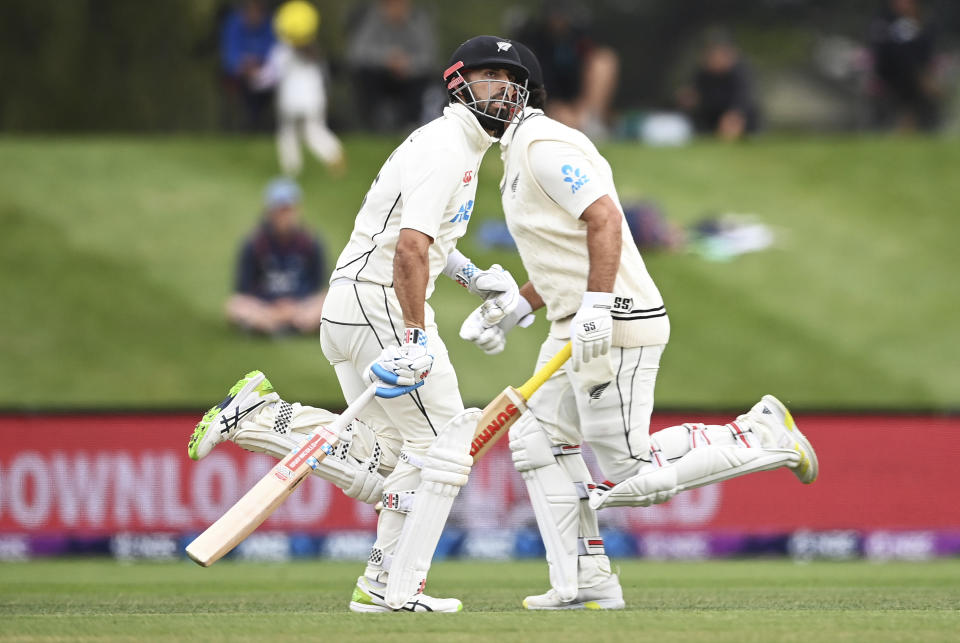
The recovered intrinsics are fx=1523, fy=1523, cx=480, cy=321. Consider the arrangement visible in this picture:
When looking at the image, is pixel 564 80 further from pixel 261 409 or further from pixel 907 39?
pixel 261 409

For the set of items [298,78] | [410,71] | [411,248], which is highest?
[410,71]

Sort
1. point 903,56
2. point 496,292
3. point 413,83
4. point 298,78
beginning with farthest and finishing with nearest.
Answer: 1. point 903,56
2. point 413,83
3. point 298,78
4. point 496,292

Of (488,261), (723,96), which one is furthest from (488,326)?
(723,96)

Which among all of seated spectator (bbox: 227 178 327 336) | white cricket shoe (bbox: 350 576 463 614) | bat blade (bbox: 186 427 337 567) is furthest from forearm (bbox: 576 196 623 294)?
seated spectator (bbox: 227 178 327 336)

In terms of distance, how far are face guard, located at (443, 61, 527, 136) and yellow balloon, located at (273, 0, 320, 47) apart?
7.90 m

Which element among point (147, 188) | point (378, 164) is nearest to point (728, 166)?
point (378, 164)

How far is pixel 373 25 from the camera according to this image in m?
14.9

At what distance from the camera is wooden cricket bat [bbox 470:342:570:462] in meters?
6.27

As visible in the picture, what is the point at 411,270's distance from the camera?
5930 millimetres

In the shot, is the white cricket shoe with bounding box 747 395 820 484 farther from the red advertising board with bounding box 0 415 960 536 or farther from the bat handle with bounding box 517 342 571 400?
the red advertising board with bounding box 0 415 960 536

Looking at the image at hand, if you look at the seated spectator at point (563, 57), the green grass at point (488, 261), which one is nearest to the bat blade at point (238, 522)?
the green grass at point (488, 261)

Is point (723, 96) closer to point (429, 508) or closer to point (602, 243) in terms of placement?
point (602, 243)

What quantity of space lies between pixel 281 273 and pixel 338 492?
3.11 m

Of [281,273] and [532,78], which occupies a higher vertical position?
[532,78]
